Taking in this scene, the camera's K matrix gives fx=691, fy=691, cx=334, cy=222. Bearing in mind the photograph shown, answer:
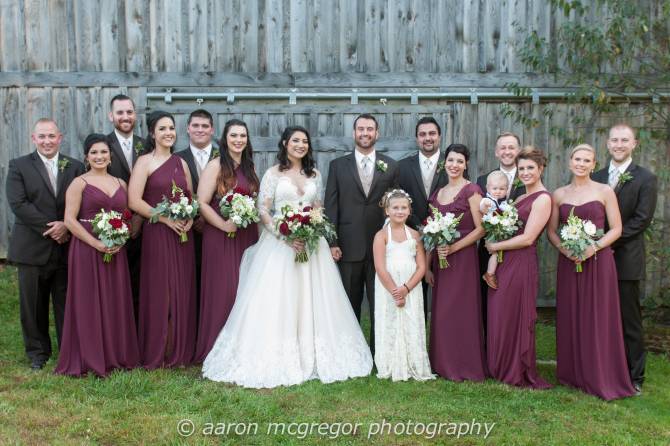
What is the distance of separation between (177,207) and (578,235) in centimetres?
347

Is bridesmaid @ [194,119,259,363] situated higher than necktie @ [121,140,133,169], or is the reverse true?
necktie @ [121,140,133,169]

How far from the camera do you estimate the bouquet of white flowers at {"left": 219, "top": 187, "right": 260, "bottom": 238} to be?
20.5ft

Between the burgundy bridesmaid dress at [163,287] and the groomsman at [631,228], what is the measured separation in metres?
3.96

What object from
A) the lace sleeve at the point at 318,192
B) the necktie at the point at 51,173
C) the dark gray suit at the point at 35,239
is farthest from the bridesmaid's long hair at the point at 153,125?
the lace sleeve at the point at 318,192

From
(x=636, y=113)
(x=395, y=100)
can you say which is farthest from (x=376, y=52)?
(x=636, y=113)

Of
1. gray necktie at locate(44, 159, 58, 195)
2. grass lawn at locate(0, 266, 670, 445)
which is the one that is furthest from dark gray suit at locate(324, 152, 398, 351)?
gray necktie at locate(44, 159, 58, 195)

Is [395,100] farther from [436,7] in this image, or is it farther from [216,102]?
[216,102]

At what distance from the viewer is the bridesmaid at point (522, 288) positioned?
5934 millimetres

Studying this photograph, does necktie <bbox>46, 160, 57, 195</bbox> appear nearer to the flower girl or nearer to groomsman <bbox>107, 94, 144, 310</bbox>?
groomsman <bbox>107, 94, 144, 310</bbox>

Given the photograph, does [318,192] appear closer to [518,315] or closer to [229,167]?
[229,167]

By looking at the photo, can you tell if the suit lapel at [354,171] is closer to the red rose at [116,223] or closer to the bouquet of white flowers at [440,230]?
the bouquet of white flowers at [440,230]

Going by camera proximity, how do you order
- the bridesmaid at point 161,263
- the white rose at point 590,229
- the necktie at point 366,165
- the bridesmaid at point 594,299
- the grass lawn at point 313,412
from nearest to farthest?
the grass lawn at point 313,412 → the white rose at point 590,229 → the bridesmaid at point 594,299 → the bridesmaid at point 161,263 → the necktie at point 366,165

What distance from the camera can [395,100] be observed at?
8.82 meters

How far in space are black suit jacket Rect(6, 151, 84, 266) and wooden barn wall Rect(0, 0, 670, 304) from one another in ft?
7.61
